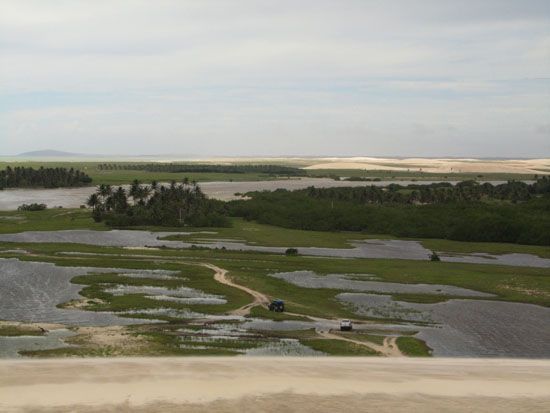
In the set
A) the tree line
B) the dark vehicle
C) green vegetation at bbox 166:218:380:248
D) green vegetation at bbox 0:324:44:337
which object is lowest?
green vegetation at bbox 166:218:380:248

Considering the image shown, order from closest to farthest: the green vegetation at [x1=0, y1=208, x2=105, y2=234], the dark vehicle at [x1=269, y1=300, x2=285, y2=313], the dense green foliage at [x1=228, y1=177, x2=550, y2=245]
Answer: the dark vehicle at [x1=269, y1=300, x2=285, y2=313] < the green vegetation at [x1=0, y1=208, x2=105, y2=234] < the dense green foliage at [x1=228, y1=177, x2=550, y2=245]

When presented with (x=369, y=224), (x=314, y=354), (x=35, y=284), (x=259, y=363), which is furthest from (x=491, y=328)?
(x=369, y=224)

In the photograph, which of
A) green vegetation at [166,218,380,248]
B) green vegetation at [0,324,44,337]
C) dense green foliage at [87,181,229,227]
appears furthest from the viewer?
dense green foliage at [87,181,229,227]

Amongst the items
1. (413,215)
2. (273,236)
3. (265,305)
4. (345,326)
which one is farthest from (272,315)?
(413,215)

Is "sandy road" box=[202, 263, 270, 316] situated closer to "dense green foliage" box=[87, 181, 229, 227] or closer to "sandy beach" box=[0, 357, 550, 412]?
"sandy beach" box=[0, 357, 550, 412]

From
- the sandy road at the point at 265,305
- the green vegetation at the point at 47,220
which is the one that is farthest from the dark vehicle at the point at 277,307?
the green vegetation at the point at 47,220

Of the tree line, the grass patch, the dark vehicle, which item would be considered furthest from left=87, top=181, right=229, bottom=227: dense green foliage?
the grass patch

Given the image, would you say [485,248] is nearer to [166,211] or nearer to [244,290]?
[244,290]

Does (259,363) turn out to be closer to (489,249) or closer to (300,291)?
(300,291)

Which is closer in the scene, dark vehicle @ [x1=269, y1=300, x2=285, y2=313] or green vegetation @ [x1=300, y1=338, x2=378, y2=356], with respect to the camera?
green vegetation @ [x1=300, y1=338, x2=378, y2=356]
